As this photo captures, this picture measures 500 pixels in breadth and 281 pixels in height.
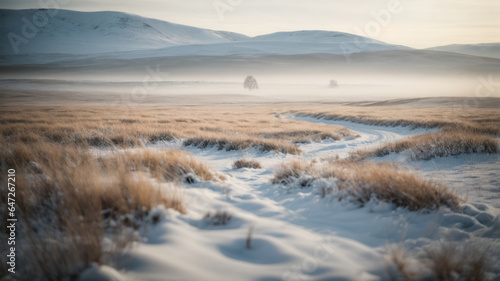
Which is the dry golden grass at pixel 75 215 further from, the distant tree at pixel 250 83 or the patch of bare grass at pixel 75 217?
the distant tree at pixel 250 83

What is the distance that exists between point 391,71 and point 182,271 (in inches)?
7484

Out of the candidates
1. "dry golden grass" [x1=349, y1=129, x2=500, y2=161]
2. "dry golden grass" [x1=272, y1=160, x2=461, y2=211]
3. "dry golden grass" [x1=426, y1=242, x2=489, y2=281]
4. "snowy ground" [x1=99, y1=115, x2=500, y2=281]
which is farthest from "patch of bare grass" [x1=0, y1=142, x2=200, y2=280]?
"dry golden grass" [x1=349, y1=129, x2=500, y2=161]

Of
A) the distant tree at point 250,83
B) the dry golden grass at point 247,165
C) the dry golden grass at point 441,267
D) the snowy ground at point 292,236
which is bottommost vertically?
the dry golden grass at point 247,165

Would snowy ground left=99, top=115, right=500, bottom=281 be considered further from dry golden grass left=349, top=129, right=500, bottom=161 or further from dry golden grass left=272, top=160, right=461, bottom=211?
dry golden grass left=349, top=129, right=500, bottom=161

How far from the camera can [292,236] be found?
286 centimetres

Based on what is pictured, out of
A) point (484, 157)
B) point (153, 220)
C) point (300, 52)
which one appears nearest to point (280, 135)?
point (484, 157)

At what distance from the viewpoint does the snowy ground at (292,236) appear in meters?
2.14

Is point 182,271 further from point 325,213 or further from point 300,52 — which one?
point 300,52

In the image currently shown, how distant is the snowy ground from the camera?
214 centimetres

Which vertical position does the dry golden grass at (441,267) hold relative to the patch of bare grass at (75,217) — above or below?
below

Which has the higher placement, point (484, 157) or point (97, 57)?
point (97, 57)

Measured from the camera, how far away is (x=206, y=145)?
12344mm

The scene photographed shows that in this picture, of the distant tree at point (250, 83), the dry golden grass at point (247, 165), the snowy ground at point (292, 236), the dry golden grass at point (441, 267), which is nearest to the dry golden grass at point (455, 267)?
the dry golden grass at point (441, 267)

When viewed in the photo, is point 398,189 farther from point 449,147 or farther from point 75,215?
point 449,147
